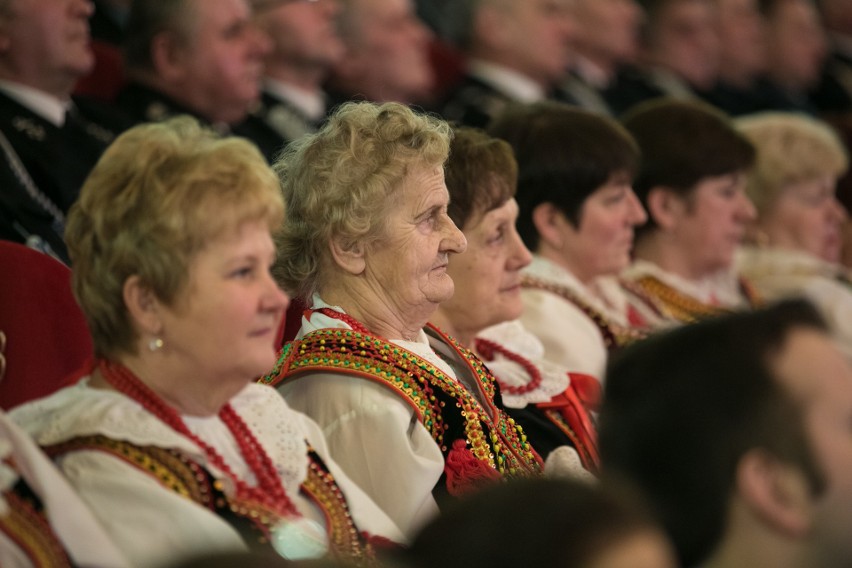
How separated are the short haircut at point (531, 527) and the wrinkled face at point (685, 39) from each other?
212 inches

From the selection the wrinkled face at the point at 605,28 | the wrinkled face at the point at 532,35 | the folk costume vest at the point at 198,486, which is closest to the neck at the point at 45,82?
the folk costume vest at the point at 198,486

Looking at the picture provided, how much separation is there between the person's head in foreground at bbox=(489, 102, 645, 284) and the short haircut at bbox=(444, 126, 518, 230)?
19.3 inches

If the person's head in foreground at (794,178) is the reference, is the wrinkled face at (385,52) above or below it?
above

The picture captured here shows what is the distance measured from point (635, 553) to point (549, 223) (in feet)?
7.88

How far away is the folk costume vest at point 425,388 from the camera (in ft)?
8.18

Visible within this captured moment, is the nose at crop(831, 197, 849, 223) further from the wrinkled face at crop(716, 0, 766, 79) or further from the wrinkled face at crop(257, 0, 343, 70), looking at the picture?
the wrinkled face at crop(716, 0, 766, 79)

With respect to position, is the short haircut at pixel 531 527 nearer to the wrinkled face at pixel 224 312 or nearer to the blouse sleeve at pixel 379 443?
the wrinkled face at pixel 224 312

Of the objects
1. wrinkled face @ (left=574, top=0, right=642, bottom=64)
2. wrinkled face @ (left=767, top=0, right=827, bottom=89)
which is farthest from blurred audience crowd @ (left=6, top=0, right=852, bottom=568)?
wrinkled face @ (left=767, top=0, right=827, bottom=89)

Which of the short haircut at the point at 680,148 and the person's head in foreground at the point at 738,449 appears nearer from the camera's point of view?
the person's head in foreground at the point at 738,449

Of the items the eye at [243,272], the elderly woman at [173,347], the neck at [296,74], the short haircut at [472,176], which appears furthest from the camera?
the neck at [296,74]

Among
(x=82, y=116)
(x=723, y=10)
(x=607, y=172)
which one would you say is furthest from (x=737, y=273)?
(x=723, y=10)

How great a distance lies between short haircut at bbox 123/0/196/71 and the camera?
13.9 ft

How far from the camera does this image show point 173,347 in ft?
6.79

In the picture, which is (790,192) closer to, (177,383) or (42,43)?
(42,43)
